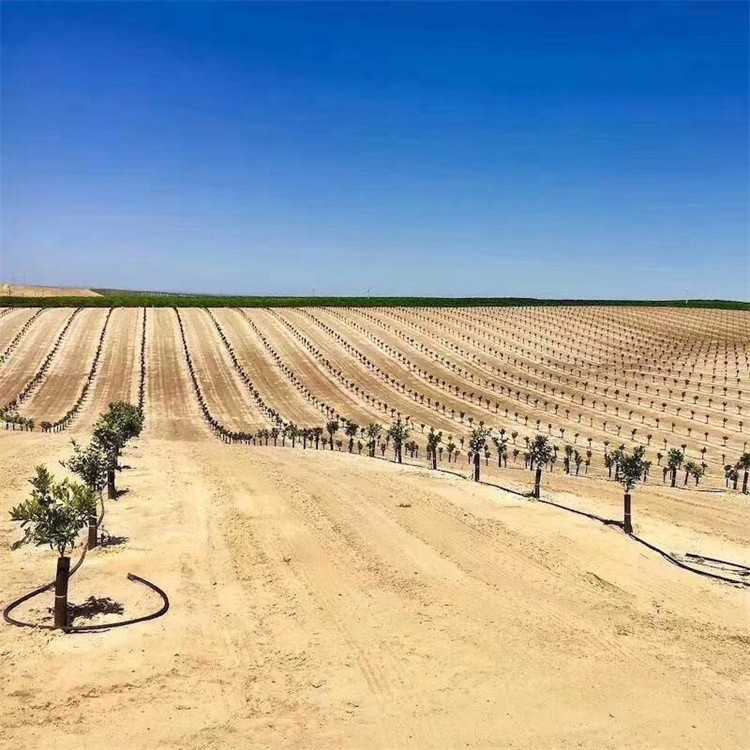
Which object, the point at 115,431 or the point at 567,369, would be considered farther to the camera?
the point at 567,369

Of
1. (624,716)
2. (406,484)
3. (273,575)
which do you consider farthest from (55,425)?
(624,716)

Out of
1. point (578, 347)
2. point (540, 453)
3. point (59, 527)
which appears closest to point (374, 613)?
point (59, 527)

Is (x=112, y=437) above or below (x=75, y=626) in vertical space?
above

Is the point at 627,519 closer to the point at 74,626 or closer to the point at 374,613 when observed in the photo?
the point at 374,613

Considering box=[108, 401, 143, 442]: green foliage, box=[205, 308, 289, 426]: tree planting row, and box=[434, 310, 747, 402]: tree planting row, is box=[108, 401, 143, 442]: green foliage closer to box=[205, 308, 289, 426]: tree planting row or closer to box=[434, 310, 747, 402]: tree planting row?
box=[205, 308, 289, 426]: tree planting row

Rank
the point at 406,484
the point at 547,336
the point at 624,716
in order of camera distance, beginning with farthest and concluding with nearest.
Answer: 1. the point at 547,336
2. the point at 406,484
3. the point at 624,716

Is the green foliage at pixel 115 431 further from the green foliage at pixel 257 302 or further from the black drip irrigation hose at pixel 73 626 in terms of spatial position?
the green foliage at pixel 257 302

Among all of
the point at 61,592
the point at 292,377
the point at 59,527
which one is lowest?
the point at 61,592

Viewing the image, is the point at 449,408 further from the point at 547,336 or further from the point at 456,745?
the point at 456,745
